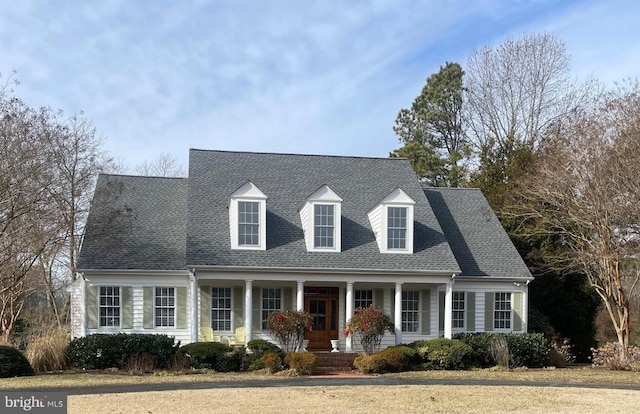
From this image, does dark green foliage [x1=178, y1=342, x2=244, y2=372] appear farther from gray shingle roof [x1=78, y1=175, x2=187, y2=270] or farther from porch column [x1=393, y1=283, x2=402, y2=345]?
porch column [x1=393, y1=283, x2=402, y2=345]

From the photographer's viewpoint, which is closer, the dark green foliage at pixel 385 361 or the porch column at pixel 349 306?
the dark green foliage at pixel 385 361

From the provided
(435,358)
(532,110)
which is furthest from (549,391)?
(532,110)

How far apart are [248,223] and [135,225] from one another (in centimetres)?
470

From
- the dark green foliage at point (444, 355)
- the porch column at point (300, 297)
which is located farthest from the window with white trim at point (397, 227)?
the dark green foliage at point (444, 355)

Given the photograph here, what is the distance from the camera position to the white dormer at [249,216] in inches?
1006

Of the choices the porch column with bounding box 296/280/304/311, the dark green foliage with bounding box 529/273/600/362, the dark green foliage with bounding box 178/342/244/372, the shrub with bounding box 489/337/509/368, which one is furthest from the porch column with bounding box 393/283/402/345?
the dark green foliage with bounding box 529/273/600/362

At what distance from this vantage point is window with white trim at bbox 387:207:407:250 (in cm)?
2622

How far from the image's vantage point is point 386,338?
26094 millimetres

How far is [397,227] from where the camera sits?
1037 inches

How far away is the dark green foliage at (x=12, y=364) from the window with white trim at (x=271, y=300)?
27.7ft

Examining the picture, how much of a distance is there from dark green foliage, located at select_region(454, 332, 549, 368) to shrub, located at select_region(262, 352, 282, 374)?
677 centimetres

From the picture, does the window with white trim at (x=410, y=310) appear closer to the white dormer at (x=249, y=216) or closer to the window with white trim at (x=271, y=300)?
the window with white trim at (x=271, y=300)

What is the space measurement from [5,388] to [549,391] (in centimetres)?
1333

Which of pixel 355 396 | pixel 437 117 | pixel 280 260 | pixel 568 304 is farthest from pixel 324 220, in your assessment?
pixel 437 117
